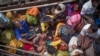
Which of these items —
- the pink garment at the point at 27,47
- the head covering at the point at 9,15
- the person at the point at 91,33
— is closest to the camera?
the person at the point at 91,33

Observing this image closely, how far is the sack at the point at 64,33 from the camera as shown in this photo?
31.4 feet

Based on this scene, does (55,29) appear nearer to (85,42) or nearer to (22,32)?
(22,32)

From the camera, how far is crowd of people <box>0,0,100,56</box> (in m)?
8.77

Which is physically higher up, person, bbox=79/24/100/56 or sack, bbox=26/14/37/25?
sack, bbox=26/14/37/25

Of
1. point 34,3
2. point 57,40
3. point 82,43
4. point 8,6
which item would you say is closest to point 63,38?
point 57,40

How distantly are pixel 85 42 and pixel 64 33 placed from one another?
1.09 m

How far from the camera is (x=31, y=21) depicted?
1079 cm

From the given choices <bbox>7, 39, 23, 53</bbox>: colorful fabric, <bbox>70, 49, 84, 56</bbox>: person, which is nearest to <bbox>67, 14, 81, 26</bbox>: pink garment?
<bbox>70, 49, 84, 56</bbox>: person

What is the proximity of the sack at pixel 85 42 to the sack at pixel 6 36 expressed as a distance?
274 centimetres

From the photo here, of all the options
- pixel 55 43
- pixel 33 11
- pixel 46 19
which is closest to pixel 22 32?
pixel 33 11

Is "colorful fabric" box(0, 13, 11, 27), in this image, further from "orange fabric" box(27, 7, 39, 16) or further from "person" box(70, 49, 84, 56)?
"person" box(70, 49, 84, 56)

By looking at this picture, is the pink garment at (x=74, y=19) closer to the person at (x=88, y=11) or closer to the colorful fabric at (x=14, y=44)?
the person at (x=88, y=11)

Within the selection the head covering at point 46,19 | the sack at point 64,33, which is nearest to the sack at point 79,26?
the sack at point 64,33

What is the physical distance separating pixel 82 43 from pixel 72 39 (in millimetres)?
486
